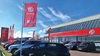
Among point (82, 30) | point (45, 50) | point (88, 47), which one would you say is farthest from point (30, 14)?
point (82, 30)

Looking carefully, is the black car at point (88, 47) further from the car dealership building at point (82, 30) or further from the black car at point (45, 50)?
the car dealership building at point (82, 30)

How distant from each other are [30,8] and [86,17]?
177ft

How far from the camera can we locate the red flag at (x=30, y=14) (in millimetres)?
17516

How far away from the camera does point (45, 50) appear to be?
21.3 m

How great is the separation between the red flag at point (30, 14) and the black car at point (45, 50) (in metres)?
4.00

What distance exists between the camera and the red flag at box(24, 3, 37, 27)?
17.5 m

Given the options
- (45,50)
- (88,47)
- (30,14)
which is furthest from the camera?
(88,47)

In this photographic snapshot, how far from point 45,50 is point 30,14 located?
4768mm

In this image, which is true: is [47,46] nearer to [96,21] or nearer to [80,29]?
[96,21]

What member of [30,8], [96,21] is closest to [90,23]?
[96,21]

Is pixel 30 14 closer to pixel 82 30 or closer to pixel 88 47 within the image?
pixel 88 47

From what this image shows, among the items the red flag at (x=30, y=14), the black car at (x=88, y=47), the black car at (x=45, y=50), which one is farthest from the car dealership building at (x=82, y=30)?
the red flag at (x=30, y=14)

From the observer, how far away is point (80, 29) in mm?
71750

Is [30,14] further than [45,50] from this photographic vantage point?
No
